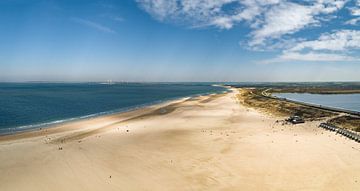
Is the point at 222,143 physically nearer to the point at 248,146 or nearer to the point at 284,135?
the point at 248,146

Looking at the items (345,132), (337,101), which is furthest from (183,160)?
(337,101)

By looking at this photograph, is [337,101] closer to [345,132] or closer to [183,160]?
[345,132]

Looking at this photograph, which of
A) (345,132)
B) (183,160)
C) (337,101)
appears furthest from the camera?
(337,101)

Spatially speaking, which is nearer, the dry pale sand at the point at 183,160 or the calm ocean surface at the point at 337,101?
the dry pale sand at the point at 183,160

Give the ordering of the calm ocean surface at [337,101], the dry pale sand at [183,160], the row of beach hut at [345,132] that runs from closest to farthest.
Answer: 1. the dry pale sand at [183,160]
2. the row of beach hut at [345,132]
3. the calm ocean surface at [337,101]

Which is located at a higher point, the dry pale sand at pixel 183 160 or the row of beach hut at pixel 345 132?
the row of beach hut at pixel 345 132

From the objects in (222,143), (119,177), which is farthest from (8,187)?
(222,143)

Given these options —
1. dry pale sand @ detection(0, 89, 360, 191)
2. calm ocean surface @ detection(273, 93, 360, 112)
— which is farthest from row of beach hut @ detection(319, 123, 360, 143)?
calm ocean surface @ detection(273, 93, 360, 112)

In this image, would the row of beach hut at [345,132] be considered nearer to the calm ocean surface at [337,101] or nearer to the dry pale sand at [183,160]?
the dry pale sand at [183,160]

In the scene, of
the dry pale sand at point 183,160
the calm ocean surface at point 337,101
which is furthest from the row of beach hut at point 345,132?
the calm ocean surface at point 337,101
